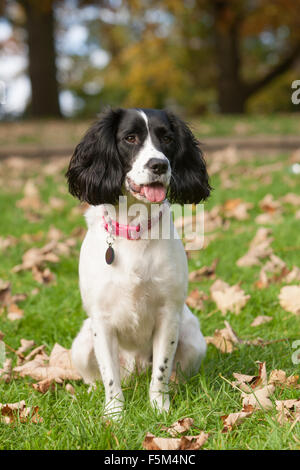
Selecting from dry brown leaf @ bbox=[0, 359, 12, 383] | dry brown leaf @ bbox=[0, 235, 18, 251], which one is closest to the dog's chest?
dry brown leaf @ bbox=[0, 359, 12, 383]

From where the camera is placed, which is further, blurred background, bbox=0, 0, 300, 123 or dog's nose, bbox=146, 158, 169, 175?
blurred background, bbox=0, 0, 300, 123

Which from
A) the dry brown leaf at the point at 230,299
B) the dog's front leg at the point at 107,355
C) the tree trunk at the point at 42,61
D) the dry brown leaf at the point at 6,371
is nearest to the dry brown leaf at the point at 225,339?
the dry brown leaf at the point at 230,299

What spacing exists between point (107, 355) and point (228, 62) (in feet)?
59.9

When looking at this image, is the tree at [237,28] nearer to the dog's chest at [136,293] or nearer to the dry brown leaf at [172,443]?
the dog's chest at [136,293]

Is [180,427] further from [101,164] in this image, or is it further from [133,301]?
[101,164]

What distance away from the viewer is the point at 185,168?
3004mm

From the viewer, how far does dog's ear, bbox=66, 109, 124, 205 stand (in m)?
2.81

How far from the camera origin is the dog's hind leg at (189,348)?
2941mm

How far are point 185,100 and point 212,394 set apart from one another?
25.3 metres

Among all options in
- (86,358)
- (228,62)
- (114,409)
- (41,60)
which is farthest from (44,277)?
(228,62)

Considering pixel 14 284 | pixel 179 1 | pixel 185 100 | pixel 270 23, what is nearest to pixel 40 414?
pixel 14 284

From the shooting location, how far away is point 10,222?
619cm

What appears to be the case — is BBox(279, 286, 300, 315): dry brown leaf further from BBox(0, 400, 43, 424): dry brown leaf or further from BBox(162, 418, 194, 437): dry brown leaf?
BBox(0, 400, 43, 424): dry brown leaf

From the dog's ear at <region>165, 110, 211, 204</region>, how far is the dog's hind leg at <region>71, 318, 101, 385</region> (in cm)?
82
